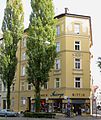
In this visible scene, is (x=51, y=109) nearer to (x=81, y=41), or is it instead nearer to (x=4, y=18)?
(x=81, y=41)

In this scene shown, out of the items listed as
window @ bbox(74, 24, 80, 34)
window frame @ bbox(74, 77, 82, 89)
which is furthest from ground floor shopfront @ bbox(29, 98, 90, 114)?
window @ bbox(74, 24, 80, 34)

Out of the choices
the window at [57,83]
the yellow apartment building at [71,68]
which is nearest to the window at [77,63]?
the yellow apartment building at [71,68]

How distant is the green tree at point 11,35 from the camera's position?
56.4 metres

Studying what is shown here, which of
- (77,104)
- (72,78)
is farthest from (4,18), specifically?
(77,104)

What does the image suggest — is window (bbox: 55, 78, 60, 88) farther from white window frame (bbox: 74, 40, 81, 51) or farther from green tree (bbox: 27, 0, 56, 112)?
green tree (bbox: 27, 0, 56, 112)

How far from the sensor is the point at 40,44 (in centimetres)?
4841

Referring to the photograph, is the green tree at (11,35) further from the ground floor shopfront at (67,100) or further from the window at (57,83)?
the window at (57,83)

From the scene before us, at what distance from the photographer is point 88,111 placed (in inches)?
2336

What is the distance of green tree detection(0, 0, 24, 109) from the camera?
56.4m

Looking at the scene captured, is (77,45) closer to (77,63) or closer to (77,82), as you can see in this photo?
(77,63)

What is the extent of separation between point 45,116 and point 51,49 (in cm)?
1008

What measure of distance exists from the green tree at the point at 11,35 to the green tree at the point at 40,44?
7073mm

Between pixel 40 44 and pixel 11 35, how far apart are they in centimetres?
1017

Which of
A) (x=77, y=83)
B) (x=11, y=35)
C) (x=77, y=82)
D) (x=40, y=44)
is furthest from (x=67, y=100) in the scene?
(x=11, y=35)
